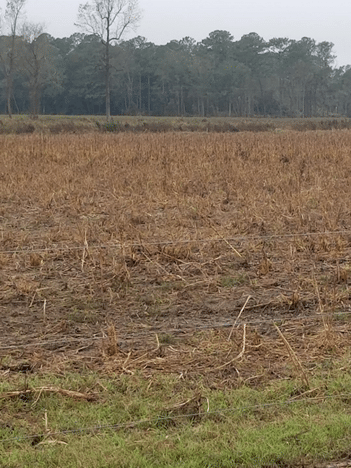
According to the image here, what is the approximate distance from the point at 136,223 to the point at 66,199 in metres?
2.41

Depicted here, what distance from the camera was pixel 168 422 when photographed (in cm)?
407

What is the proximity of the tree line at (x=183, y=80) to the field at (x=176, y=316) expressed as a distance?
6947 cm

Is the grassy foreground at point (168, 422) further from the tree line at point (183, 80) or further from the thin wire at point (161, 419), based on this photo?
the tree line at point (183, 80)

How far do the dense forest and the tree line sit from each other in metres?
0.13

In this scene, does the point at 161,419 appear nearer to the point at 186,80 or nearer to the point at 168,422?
the point at 168,422

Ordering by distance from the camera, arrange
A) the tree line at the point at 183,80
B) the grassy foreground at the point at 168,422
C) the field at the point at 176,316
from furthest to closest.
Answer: the tree line at the point at 183,80 → the field at the point at 176,316 → the grassy foreground at the point at 168,422

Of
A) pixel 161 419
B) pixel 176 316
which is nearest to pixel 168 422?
pixel 161 419

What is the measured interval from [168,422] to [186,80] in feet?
285

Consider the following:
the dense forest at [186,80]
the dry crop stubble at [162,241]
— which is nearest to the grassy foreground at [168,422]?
the dry crop stubble at [162,241]

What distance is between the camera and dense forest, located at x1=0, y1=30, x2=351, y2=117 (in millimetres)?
86812

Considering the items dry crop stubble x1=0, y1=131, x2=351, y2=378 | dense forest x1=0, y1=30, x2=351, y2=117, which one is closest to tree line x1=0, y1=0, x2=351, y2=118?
dense forest x1=0, y1=30, x2=351, y2=117

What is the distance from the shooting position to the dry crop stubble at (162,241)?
6250 millimetres

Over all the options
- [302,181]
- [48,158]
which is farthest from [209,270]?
[48,158]

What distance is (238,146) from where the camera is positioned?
63.7ft
